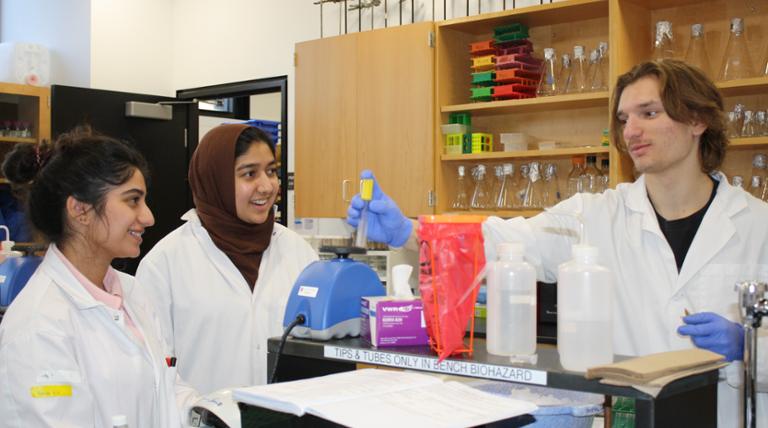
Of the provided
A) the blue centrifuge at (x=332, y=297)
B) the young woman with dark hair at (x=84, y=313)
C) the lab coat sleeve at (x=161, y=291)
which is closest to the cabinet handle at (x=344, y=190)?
the lab coat sleeve at (x=161, y=291)

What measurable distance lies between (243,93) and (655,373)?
4.55 metres

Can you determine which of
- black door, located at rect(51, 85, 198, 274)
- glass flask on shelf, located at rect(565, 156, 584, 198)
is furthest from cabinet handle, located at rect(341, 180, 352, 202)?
black door, located at rect(51, 85, 198, 274)

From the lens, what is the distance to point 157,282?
7.12ft

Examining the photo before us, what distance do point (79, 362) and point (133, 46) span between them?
14.0ft

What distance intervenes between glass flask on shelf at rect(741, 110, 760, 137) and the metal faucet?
2.22 m

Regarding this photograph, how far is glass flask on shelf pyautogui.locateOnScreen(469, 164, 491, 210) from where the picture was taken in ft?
12.9

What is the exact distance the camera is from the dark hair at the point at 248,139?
2285 mm

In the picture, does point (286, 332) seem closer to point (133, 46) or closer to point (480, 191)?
point (480, 191)

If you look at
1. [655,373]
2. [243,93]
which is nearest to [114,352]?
[655,373]

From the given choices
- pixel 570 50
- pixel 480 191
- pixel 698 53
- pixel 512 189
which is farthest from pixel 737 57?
pixel 480 191

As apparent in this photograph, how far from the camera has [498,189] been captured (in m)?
3.92

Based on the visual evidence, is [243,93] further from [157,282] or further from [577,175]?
[157,282]

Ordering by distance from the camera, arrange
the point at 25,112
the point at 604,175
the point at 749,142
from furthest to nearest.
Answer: the point at 25,112 < the point at 604,175 < the point at 749,142

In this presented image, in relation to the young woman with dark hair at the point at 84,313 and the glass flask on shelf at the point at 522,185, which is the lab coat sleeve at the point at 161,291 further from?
the glass flask on shelf at the point at 522,185
